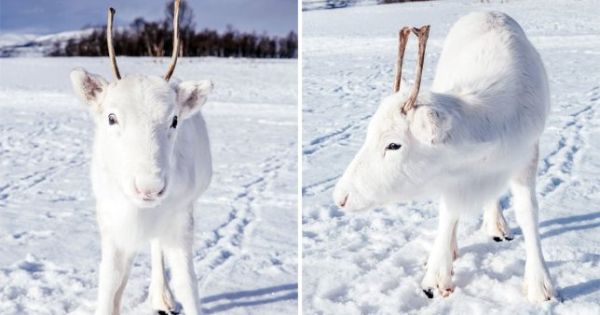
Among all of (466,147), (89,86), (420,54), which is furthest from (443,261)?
(89,86)

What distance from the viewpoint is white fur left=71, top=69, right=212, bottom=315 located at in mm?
1812

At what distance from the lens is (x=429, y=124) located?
6.81 feet

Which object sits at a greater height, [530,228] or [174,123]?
[174,123]

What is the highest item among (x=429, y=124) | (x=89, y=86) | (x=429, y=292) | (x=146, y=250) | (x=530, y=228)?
(x=89, y=86)

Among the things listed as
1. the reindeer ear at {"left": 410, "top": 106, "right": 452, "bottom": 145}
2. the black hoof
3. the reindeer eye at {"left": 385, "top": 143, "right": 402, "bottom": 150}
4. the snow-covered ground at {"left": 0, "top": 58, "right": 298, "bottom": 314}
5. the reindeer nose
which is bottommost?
the snow-covered ground at {"left": 0, "top": 58, "right": 298, "bottom": 314}

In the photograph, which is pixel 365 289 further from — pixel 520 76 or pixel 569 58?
pixel 569 58

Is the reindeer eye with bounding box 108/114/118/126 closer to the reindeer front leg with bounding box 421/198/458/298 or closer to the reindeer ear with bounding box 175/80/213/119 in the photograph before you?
the reindeer ear with bounding box 175/80/213/119

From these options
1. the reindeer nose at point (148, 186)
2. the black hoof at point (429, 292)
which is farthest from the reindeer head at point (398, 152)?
the reindeer nose at point (148, 186)

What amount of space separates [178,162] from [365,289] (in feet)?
2.88

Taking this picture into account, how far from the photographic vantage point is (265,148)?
6.85 metres

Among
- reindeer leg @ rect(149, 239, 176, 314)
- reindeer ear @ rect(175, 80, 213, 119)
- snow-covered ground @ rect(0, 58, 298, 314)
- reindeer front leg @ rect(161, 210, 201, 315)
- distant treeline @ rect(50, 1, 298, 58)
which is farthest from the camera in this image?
distant treeline @ rect(50, 1, 298, 58)

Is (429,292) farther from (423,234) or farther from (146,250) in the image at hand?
(146,250)

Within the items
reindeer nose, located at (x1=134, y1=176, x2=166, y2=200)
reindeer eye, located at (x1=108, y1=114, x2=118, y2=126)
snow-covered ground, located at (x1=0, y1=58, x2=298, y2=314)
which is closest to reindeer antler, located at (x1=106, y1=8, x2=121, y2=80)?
reindeer eye, located at (x1=108, y1=114, x2=118, y2=126)

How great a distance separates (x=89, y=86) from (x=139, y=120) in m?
0.22
